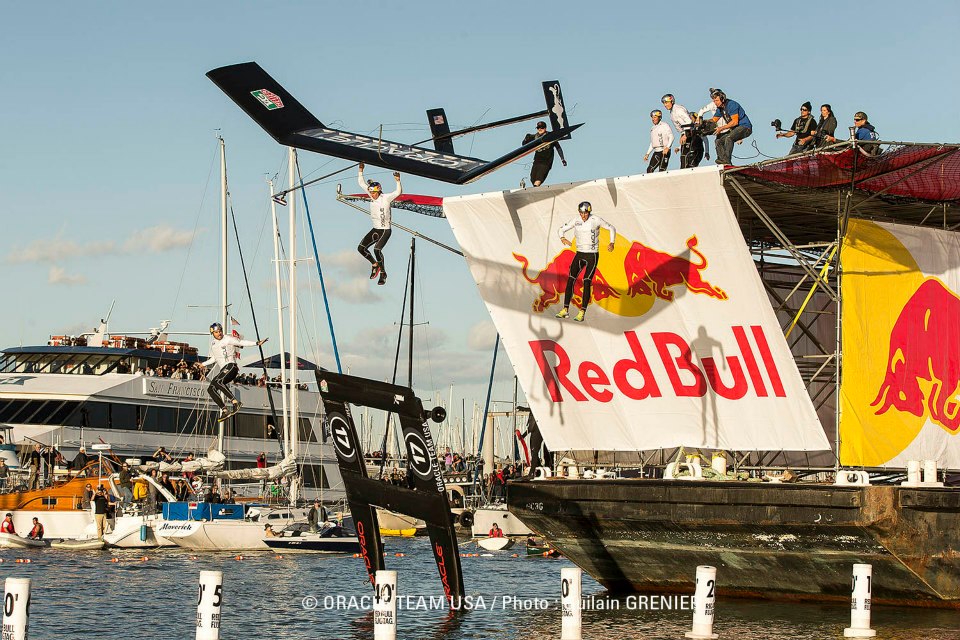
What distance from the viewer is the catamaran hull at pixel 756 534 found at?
24281 millimetres

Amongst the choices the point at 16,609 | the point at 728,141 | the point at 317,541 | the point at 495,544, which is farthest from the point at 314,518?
the point at 16,609

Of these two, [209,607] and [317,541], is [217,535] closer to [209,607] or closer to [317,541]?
[317,541]

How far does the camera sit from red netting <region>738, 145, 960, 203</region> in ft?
84.3

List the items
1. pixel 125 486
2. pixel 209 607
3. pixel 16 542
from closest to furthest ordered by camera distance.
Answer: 1. pixel 209 607
2. pixel 16 542
3. pixel 125 486

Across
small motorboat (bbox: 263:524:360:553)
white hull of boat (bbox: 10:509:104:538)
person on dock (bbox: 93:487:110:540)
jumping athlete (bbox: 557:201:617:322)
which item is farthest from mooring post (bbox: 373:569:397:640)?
white hull of boat (bbox: 10:509:104:538)

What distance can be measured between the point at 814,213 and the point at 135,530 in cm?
2746

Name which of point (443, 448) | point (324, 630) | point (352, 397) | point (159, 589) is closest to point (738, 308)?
point (352, 397)

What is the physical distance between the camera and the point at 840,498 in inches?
966

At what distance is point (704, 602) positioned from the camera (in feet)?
64.7

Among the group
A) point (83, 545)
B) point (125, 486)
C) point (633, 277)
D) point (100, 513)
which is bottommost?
point (83, 545)

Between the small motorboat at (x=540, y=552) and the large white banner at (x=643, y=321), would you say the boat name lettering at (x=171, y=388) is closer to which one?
the small motorboat at (x=540, y=552)

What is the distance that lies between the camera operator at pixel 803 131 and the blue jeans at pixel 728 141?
0.98 meters

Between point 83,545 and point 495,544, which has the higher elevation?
point 495,544

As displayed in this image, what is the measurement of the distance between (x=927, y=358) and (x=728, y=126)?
6.74 meters
